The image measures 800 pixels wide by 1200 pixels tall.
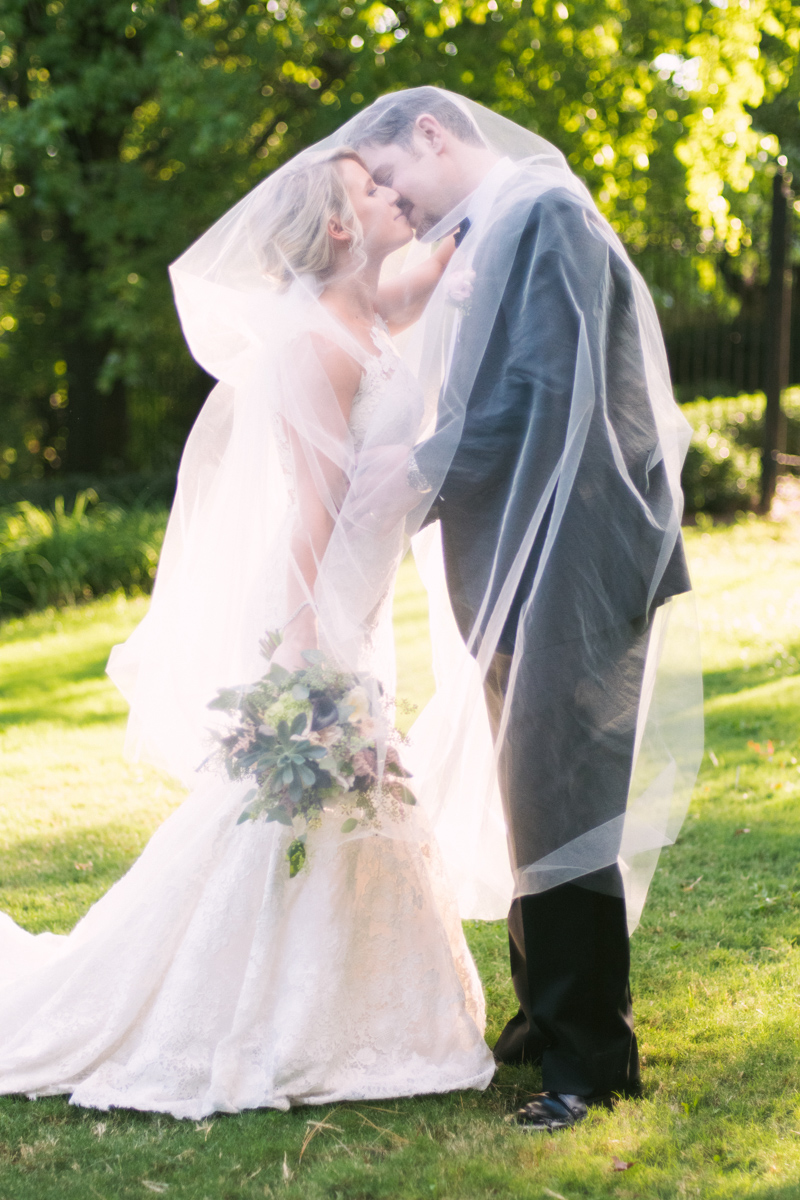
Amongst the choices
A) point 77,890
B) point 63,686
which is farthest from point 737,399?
point 77,890

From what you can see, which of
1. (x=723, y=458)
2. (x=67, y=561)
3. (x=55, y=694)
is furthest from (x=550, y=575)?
(x=723, y=458)

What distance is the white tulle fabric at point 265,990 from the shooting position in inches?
107

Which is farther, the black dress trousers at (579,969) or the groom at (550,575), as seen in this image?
the black dress trousers at (579,969)

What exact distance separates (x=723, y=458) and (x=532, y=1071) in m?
9.62

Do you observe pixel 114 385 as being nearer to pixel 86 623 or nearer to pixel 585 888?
pixel 86 623

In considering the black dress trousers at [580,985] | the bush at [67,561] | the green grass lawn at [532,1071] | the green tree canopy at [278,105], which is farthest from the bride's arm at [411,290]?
the green tree canopy at [278,105]

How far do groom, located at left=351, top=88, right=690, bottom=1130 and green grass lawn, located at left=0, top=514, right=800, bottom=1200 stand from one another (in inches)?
7.6

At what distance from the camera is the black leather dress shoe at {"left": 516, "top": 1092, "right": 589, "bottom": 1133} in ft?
8.36

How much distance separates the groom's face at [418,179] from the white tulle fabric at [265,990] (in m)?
1.51

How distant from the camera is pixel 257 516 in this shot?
3000 mm

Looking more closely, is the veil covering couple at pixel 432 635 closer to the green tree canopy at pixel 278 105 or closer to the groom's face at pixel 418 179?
the groom's face at pixel 418 179

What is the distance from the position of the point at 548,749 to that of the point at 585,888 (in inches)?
13.8

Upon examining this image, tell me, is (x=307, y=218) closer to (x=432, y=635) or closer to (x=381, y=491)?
(x=381, y=491)

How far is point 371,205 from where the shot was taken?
9.02ft
